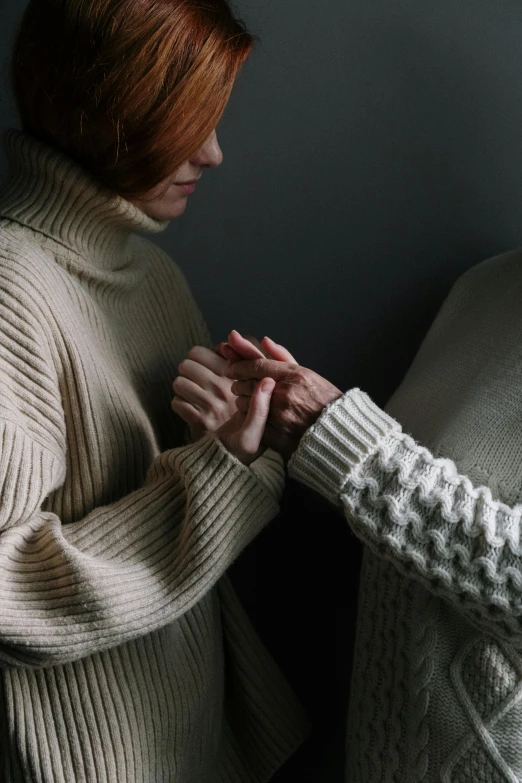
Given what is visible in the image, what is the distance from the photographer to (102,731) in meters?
1.03

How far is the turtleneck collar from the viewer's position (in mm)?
1038

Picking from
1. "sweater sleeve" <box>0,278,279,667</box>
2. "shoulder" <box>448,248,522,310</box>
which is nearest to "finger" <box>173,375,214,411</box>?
"sweater sleeve" <box>0,278,279,667</box>

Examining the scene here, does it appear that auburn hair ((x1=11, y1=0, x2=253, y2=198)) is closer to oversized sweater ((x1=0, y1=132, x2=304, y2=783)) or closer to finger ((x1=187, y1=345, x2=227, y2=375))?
oversized sweater ((x1=0, y1=132, x2=304, y2=783))

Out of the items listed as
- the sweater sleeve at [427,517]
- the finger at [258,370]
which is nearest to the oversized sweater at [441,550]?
the sweater sleeve at [427,517]

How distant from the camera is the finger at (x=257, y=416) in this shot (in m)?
0.99

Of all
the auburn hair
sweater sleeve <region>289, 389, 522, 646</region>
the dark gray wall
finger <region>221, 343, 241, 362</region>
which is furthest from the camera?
the dark gray wall

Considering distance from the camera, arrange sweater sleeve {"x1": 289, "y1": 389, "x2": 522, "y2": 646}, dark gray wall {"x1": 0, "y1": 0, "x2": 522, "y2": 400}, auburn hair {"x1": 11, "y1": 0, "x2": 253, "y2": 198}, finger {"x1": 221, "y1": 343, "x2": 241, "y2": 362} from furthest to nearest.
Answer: dark gray wall {"x1": 0, "y1": 0, "x2": 522, "y2": 400}
finger {"x1": 221, "y1": 343, "x2": 241, "y2": 362}
auburn hair {"x1": 11, "y1": 0, "x2": 253, "y2": 198}
sweater sleeve {"x1": 289, "y1": 389, "x2": 522, "y2": 646}

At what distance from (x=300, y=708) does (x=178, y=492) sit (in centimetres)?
52

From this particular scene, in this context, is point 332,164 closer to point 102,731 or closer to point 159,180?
point 159,180

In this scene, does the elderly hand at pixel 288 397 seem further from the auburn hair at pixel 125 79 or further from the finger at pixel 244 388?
the auburn hair at pixel 125 79

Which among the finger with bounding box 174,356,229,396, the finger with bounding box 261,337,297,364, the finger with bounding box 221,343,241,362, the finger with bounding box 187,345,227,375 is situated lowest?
the finger with bounding box 174,356,229,396

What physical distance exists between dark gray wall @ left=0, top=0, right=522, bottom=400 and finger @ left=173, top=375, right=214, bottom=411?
1.20ft

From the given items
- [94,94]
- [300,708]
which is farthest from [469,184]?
[300,708]

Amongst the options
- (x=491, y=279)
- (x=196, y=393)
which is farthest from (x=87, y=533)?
(x=491, y=279)
